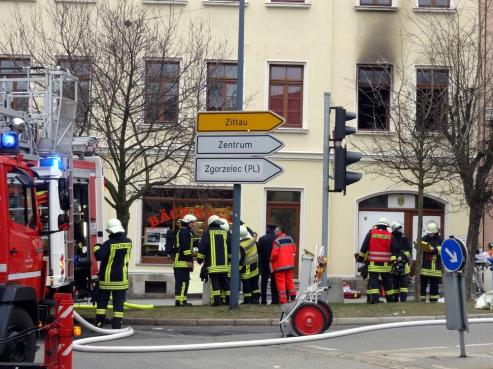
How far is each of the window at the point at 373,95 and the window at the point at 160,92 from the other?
7.40m

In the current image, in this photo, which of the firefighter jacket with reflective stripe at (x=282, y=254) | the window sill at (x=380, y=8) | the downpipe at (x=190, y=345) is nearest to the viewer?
the downpipe at (x=190, y=345)

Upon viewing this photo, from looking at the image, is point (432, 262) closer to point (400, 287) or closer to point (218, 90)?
point (400, 287)

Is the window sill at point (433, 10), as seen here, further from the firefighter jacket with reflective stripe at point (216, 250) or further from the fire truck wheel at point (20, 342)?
the fire truck wheel at point (20, 342)

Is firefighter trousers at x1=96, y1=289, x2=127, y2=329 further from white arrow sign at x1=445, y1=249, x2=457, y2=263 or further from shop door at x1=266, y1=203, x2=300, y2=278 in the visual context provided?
shop door at x1=266, y1=203, x2=300, y2=278

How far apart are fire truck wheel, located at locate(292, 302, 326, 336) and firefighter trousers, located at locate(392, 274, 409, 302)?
703cm

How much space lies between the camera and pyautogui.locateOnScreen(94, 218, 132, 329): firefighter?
1443 centimetres

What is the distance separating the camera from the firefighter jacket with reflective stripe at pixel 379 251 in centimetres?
1902

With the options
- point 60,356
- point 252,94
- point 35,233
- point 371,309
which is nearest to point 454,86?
point 371,309

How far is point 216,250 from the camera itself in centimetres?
1788

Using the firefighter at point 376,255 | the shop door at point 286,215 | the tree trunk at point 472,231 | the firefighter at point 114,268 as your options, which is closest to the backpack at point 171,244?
the firefighter at point 376,255

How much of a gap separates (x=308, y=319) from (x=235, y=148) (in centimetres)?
390

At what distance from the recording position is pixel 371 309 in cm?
1709

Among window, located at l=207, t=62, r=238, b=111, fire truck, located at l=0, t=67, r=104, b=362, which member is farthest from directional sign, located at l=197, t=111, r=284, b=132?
window, located at l=207, t=62, r=238, b=111

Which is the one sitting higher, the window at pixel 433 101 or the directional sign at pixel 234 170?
the window at pixel 433 101
